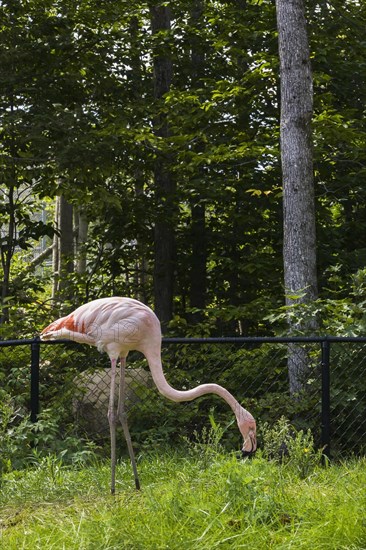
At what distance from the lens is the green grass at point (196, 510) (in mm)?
4230

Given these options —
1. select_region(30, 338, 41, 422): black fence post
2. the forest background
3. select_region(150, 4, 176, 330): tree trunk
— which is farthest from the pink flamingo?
select_region(150, 4, 176, 330): tree trunk

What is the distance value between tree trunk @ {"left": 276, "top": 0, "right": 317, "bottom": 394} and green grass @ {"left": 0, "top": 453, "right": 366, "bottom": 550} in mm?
3069

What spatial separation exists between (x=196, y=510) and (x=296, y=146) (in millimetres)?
4975

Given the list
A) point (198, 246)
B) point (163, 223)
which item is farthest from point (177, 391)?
point (198, 246)

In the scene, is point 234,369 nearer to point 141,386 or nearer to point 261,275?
point 141,386

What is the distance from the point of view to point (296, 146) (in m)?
8.64

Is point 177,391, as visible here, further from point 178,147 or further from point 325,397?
point 178,147

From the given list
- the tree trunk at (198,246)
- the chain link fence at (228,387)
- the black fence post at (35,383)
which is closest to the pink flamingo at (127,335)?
the chain link fence at (228,387)

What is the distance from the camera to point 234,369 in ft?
27.1

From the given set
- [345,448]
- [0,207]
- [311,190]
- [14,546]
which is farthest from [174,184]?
[14,546]

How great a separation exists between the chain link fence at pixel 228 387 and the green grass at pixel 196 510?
1419mm

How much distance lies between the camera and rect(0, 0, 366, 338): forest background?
10086 mm

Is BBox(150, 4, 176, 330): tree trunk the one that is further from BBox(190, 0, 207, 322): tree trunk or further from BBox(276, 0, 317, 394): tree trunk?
BBox(276, 0, 317, 394): tree trunk

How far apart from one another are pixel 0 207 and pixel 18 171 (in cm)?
75
